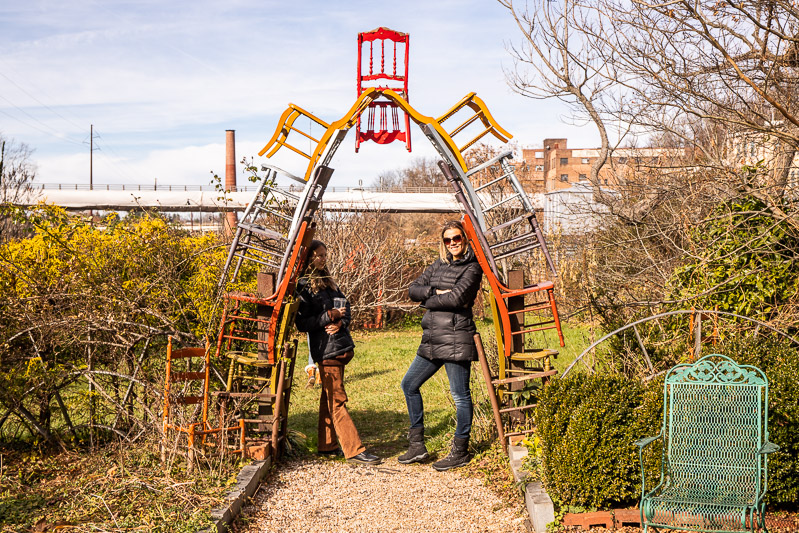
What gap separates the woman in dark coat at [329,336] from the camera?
5.89 meters

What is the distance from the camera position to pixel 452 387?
575 centimetres

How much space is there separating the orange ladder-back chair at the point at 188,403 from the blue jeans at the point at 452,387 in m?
1.41

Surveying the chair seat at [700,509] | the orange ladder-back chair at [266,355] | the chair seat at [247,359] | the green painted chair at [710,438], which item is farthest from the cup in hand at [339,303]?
the chair seat at [700,509]

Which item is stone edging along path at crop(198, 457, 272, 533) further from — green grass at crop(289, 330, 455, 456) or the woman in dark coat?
green grass at crop(289, 330, 455, 456)

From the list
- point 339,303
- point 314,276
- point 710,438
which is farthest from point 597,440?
point 314,276

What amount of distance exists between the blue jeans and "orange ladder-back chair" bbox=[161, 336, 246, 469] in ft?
4.64

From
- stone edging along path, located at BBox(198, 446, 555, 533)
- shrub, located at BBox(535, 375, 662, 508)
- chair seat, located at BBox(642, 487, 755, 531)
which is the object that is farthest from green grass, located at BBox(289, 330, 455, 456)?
chair seat, located at BBox(642, 487, 755, 531)

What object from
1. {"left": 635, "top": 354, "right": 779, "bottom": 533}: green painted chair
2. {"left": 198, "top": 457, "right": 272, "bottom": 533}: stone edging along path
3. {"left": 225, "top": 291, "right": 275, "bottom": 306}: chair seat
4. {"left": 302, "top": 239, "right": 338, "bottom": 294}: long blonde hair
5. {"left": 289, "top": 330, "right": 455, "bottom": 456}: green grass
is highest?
{"left": 302, "top": 239, "right": 338, "bottom": 294}: long blonde hair

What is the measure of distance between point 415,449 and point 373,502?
938mm

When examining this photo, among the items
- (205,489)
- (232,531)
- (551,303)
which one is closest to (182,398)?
(205,489)

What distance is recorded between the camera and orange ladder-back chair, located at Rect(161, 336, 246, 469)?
194 inches

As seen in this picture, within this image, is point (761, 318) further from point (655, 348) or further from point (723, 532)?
point (723, 532)

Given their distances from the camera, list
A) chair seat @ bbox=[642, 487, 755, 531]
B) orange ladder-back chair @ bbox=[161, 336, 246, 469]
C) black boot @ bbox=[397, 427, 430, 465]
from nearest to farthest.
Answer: chair seat @ bbox=[642, 487, 755, 531] < orange ladder-back chair @ bbox=[161, 336, 246, 469] < black boot @ bbox=[397, 427, 430, 465]

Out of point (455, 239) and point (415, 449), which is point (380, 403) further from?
point (455, 239)
